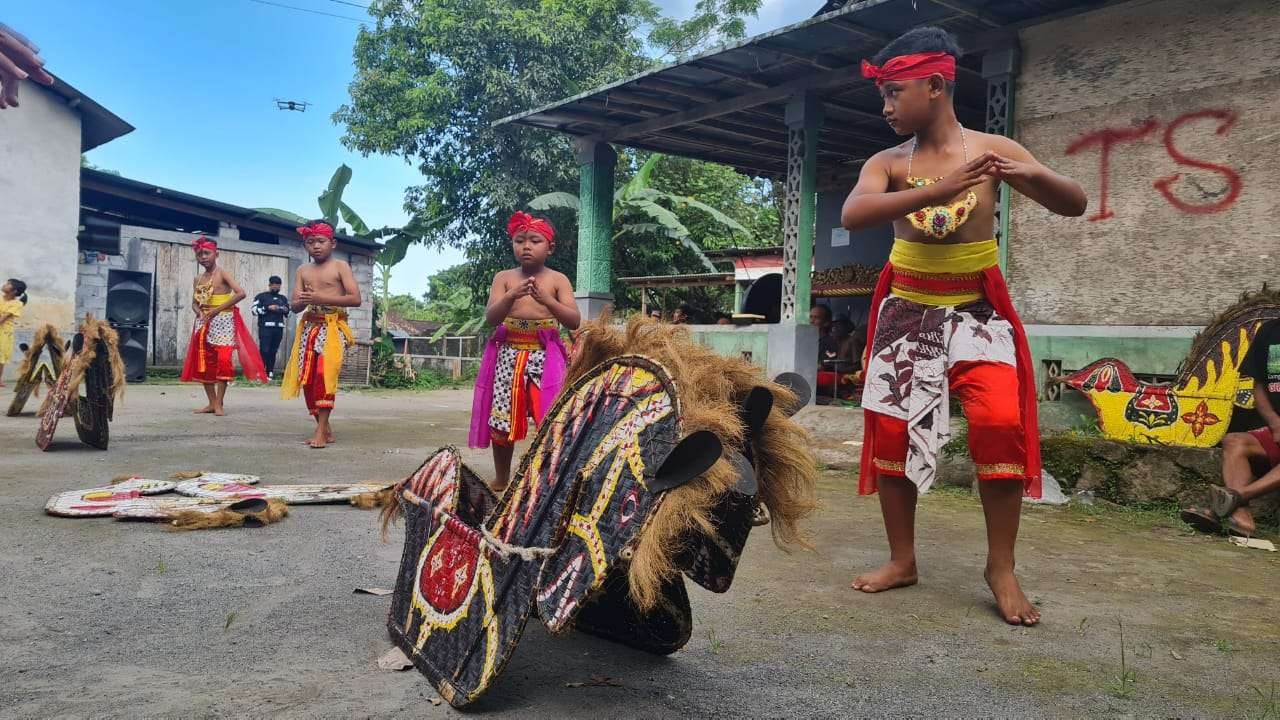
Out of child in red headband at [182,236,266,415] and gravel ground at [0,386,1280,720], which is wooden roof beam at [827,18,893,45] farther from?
child in red headband at [182,236,266,415]

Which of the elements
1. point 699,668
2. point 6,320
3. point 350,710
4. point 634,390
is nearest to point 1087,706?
point 699,668

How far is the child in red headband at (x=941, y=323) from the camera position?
9.79ft

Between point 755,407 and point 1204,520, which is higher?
point 755,407

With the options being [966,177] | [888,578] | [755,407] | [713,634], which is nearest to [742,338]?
[888,578]

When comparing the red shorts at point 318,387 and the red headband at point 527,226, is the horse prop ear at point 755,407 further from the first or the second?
the red shorts at point 318,387

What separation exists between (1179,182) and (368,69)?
2050cm

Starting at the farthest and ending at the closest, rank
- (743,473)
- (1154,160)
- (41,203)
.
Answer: (41,203)
(1154,160)
(743,473)

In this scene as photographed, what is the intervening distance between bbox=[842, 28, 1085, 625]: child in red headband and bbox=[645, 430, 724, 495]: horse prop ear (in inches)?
58.8

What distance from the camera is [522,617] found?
6.37ft

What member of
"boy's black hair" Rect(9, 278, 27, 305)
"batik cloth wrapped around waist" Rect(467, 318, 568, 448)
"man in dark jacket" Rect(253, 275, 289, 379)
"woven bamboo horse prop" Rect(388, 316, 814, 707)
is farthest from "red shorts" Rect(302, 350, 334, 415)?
"man in dark jacket" Rect(253, 275, 289, 379)

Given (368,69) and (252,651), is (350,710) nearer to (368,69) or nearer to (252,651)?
(252,651)

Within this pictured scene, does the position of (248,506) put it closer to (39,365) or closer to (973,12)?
(39,365)

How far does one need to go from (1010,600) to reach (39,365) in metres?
→ 8.35

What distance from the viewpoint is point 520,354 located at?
16.4 feet
